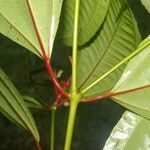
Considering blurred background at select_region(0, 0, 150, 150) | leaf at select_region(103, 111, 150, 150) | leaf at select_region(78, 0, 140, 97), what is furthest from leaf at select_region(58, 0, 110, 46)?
blurred background at select_region(0, 0, 150, 150)

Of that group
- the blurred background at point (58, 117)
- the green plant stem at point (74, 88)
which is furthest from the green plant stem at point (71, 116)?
the blurred background at point (58, 117)

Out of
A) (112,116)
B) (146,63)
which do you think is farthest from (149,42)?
(112,116)

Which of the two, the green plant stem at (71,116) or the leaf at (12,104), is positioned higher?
the leaf at (12,104)

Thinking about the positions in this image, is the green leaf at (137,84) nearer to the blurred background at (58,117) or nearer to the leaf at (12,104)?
the leaf at (12,104)

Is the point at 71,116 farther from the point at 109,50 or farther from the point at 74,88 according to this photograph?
the point at 109,50

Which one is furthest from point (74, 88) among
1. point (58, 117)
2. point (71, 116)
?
point (58, 117)
